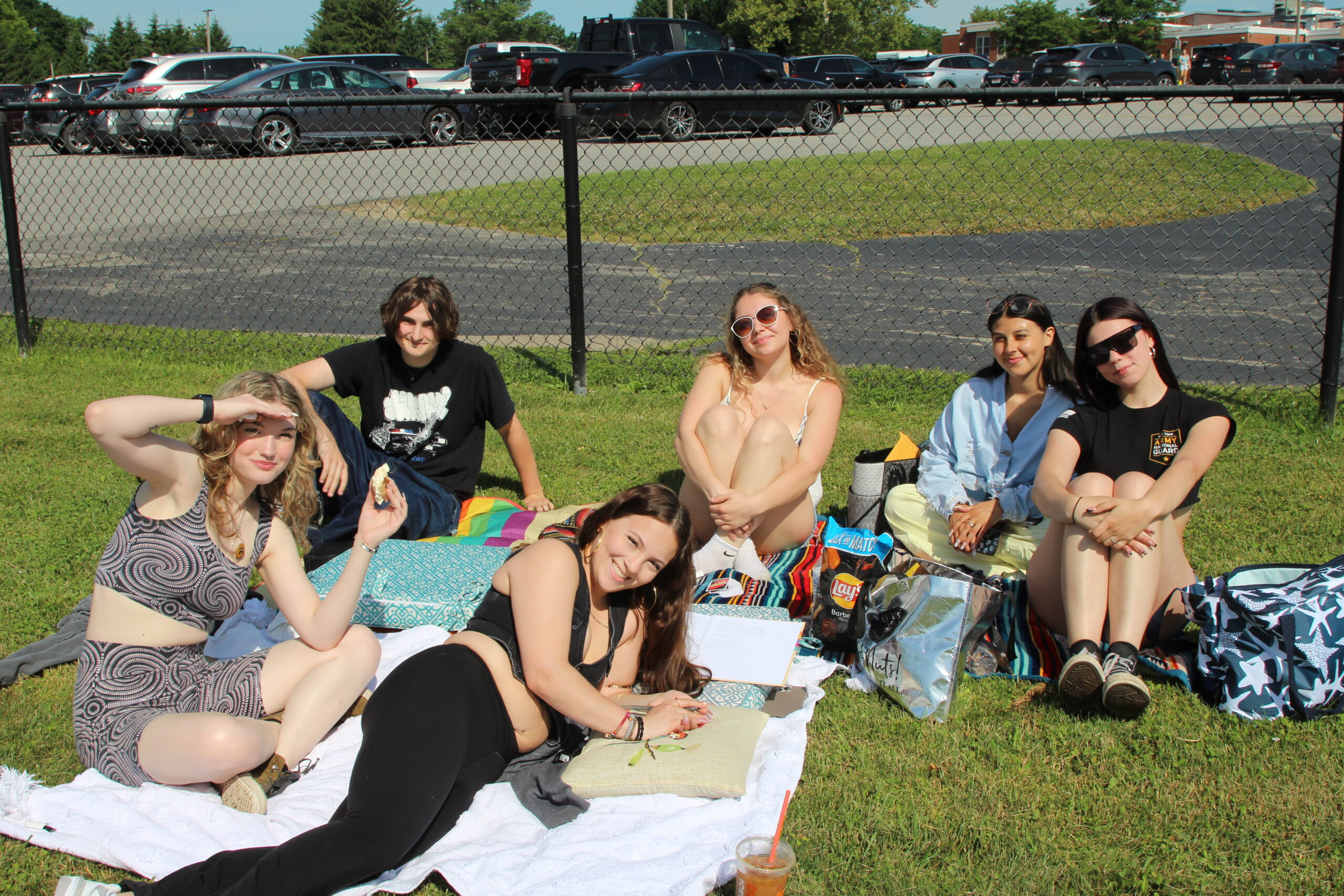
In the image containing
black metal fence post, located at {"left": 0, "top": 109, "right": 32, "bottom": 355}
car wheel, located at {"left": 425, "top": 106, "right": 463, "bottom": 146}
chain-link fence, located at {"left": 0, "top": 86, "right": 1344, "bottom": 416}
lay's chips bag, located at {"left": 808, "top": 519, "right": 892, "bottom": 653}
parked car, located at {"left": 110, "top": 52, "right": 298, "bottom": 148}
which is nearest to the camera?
lay's chips bag, located at {"left": 808, "top": 519, "right": 892, "bottom": 653}

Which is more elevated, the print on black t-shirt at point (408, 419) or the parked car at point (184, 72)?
the parked car at point (184, 72)

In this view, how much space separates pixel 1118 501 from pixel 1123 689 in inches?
22.7

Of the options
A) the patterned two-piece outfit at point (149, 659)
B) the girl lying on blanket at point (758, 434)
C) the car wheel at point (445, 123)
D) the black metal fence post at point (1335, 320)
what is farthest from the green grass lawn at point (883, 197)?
the patterned two-piece outfit at point (149, 659)

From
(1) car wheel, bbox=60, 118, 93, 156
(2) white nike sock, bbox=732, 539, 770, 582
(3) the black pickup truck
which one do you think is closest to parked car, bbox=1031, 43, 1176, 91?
(3) the black pickup truck

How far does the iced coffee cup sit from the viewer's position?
2262mm

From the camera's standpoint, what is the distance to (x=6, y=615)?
12.5 ft

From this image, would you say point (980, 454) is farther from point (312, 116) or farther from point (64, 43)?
point (64, 43)

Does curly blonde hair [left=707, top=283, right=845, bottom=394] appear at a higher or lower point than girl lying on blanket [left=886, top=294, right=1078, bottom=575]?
higher

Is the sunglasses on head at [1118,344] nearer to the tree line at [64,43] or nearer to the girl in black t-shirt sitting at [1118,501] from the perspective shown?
the girl in black t-shirt sitting at [1118,501]

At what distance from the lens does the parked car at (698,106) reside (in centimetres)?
1282

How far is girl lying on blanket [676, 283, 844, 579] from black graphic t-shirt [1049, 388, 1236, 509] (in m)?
1.00

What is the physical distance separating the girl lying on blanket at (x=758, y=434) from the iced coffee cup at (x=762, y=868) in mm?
1709

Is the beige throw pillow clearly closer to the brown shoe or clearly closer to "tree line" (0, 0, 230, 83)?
the brown shoe

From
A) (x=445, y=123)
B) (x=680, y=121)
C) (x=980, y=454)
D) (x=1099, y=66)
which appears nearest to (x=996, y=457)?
(x=980, y=454)
